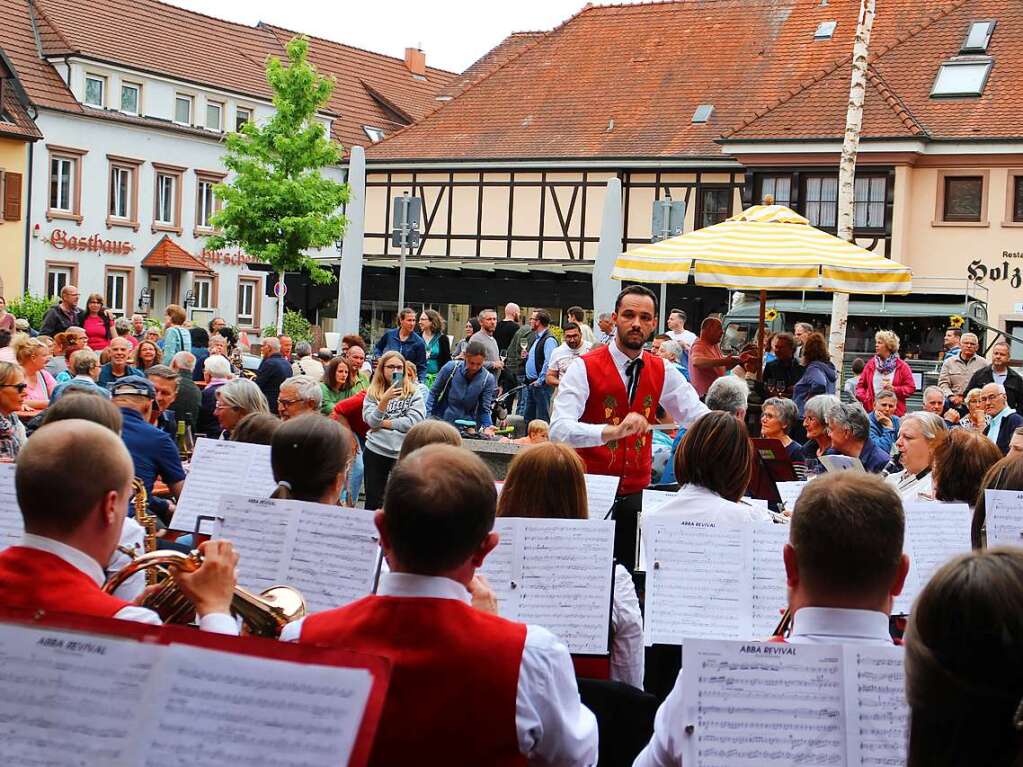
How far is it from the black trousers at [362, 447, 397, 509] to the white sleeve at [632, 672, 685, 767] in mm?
7677

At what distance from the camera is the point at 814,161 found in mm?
30875

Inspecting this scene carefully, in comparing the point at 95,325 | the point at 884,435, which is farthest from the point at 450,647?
the point at 95,325

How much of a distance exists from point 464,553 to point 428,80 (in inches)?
2270

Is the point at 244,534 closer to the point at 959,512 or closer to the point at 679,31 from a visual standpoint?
the point at 959,512

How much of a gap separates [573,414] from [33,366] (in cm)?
534

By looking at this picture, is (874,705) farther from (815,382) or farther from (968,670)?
(815,382)

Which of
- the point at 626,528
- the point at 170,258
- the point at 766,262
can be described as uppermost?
the point at 170,258

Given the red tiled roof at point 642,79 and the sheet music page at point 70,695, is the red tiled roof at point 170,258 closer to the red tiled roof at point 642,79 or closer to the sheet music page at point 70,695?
the red tiled roof at point 642,79

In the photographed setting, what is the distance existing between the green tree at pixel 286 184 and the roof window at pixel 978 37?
53.1 ft

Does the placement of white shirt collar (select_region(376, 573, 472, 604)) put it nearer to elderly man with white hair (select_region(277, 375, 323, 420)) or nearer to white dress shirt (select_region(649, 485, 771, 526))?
white dress shirt (select_region(649, 485, 771, 526))

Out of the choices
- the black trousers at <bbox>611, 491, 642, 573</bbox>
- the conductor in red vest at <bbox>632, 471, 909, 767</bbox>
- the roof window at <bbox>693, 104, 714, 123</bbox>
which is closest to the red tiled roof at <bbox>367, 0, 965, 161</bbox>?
the roof window at <bbox>693, 104, 714, 123</bbox>

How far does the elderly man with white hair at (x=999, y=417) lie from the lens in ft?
35.7

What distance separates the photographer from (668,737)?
9.40 feet

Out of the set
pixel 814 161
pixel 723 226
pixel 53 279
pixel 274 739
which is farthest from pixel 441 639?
pixel 53 279
